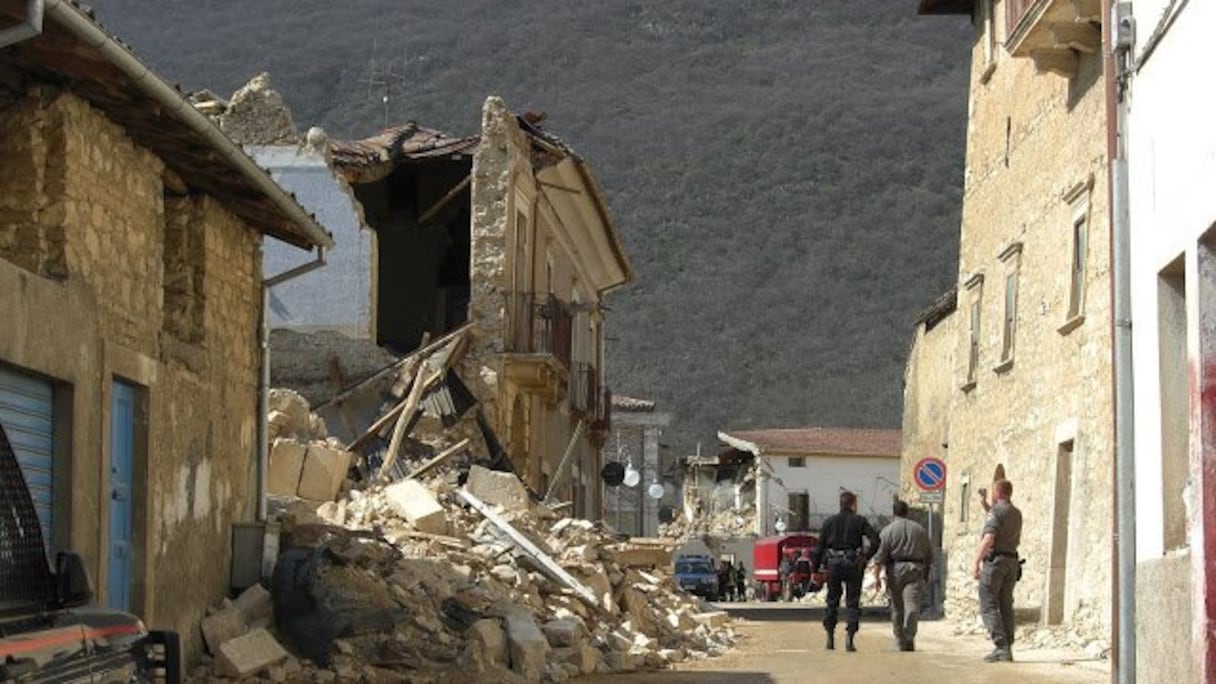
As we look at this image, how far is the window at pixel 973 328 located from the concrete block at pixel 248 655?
17.1 m

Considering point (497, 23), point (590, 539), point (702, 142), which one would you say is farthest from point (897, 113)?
point (590, 539)

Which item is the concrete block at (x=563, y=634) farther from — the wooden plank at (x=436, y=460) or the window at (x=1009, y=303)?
the window at (x=1009, y=303)

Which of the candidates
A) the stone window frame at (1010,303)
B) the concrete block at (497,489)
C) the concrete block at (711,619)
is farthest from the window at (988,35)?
the concrete block at (497,489)

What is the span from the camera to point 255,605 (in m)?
17.4

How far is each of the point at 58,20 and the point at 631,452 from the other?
220 ft

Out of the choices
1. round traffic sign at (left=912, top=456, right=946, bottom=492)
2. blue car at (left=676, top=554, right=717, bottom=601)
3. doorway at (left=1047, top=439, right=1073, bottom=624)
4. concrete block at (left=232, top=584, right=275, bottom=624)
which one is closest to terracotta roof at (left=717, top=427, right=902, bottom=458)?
blue car at (left=676, top=554, right=717, bottom=601)

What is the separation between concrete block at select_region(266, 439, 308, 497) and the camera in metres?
21.7

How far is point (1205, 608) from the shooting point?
36.0 ft

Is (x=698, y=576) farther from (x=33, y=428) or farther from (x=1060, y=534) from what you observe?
(x=33, y=428)

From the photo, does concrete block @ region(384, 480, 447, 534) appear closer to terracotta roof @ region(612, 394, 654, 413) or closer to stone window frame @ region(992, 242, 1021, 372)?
stone window frame @ region(992, 242, 1021, 372)

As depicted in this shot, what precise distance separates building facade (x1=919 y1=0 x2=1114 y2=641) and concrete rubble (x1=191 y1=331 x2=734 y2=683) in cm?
415

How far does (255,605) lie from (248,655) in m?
1.43

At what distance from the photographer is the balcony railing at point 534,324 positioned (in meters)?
29.4

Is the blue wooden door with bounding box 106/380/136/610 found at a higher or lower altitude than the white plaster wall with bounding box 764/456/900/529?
lower
